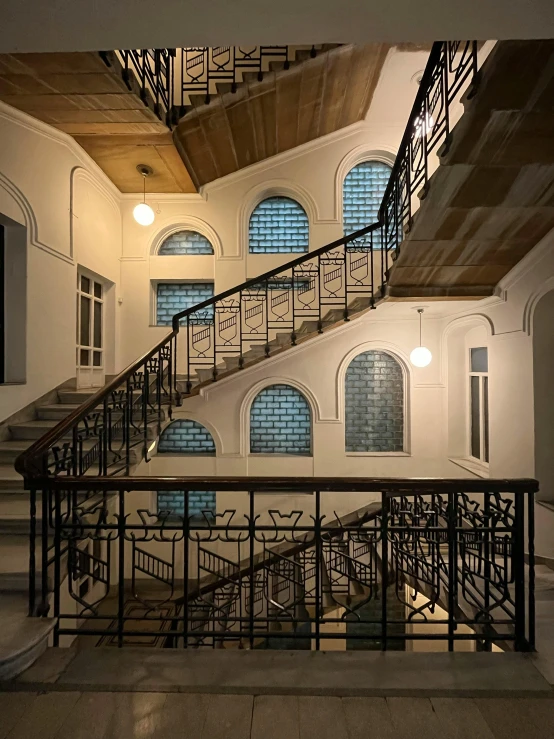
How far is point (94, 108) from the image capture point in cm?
461

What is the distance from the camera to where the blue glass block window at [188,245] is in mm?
7523

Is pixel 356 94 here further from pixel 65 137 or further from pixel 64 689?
pixel 64 689

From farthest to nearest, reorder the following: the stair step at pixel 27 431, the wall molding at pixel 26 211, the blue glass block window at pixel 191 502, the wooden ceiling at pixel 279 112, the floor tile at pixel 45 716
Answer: the blue glass block window at pixel 191 502 → the wooden ceiling at pixel 279 112 → the wall molding at pixel 26 211 → the stair step at pixel 27 431 → the floor tile at pixel 45 716

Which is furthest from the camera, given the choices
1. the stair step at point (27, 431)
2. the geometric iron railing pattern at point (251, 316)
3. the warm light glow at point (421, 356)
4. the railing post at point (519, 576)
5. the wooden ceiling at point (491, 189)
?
the warm light glow at point (421, 356)

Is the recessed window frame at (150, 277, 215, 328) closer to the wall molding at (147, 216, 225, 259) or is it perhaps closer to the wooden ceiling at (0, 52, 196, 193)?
the wall molding at (147, 216, 225, 259)

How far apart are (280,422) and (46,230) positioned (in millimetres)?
4620

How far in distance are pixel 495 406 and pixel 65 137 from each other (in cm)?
681

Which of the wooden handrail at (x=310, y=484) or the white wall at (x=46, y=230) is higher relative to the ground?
the white wall at (x=46, y=230)

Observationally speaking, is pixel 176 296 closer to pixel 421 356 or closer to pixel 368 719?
pixel 421 356

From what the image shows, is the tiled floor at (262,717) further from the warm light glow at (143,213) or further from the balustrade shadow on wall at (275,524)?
the warm light glow at (143,213)

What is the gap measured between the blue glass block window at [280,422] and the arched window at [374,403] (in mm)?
795

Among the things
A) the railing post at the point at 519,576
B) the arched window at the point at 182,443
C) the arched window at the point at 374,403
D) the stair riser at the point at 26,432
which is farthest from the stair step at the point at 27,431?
the arched window at the point at 374,403

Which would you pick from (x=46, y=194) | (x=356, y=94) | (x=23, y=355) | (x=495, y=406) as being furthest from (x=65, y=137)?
(x=495, y=406)

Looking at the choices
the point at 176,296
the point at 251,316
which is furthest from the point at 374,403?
the point at 176,296
